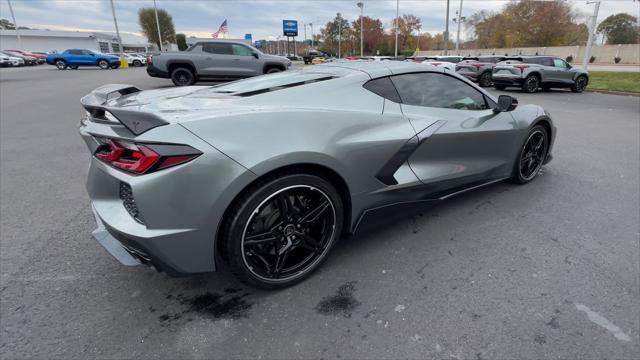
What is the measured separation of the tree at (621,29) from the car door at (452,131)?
3041 inches

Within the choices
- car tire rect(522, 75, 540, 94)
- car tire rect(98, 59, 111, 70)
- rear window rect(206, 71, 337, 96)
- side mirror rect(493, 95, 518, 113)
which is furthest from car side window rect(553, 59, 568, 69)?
Answer: car tire rect(98, 59, 111, 70)

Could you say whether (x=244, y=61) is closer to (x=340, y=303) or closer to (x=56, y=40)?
(x=340, y=303)

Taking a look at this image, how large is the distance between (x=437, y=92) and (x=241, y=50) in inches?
482

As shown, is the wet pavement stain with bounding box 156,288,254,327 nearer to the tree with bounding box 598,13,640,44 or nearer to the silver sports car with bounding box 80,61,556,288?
the silver sports car with bounding box 80,61,556,288

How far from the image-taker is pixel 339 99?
7.75 ft

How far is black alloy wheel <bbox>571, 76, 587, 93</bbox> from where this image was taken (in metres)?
14.6

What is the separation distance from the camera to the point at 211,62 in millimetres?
13445

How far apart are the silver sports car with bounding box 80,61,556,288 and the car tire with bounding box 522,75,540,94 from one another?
13.3 m

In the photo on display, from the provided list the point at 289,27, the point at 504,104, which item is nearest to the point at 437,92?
the point at 504,104

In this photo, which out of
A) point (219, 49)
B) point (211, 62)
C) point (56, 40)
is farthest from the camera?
point (56, 40)

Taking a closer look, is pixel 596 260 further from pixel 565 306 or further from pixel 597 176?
pixel 597 176

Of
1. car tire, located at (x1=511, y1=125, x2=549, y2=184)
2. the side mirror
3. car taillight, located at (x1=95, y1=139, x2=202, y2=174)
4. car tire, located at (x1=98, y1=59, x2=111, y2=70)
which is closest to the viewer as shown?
car taillight, located at (x1=95, y1=139, x2=202, y2=174)

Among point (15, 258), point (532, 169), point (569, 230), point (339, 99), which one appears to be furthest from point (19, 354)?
point (532, 169)

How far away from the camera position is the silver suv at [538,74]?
14.0 meters
